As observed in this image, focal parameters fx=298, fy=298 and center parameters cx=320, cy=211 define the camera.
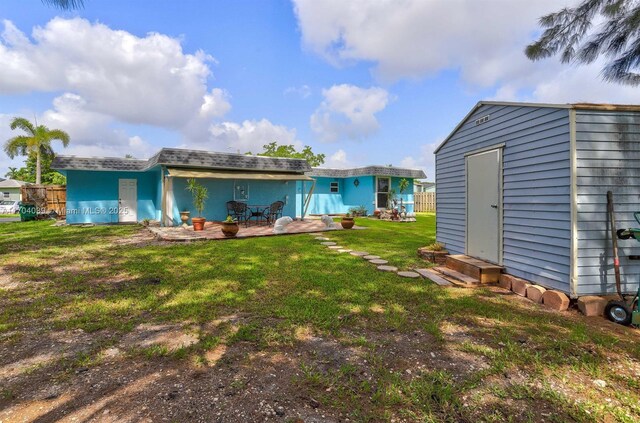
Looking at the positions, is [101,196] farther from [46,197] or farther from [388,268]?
[388,268]

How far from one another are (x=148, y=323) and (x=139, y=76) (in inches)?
600

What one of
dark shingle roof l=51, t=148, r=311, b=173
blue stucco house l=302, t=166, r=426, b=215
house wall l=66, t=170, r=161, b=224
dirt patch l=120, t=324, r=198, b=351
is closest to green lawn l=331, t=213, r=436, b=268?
dirt patch l=120, t=324, r=198, b=351

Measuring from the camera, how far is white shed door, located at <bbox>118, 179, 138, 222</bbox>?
559 inches

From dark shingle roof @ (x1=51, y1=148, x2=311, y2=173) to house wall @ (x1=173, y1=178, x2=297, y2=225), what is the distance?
70 centimetres

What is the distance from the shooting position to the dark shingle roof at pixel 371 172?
58.2 feet

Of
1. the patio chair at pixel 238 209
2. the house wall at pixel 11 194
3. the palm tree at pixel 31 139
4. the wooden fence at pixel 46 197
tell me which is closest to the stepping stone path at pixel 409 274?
the patio chair at pixel 238 209

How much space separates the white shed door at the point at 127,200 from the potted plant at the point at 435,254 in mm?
13753

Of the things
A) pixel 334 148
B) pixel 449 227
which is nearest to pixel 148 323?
pixel 449 227

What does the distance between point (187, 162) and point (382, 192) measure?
11.5 metres

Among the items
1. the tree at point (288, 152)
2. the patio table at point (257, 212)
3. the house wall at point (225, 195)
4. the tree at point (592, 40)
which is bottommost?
the patio table at point (257, 212)

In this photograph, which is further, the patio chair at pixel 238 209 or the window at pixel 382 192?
the window at pixel 382 192

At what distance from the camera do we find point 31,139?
21.7 metres

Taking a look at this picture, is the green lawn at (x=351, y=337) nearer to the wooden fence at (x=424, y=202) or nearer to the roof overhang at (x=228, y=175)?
the roof overhang at (x=228, y=175)

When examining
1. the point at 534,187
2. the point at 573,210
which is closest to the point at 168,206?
the point at 534,187
